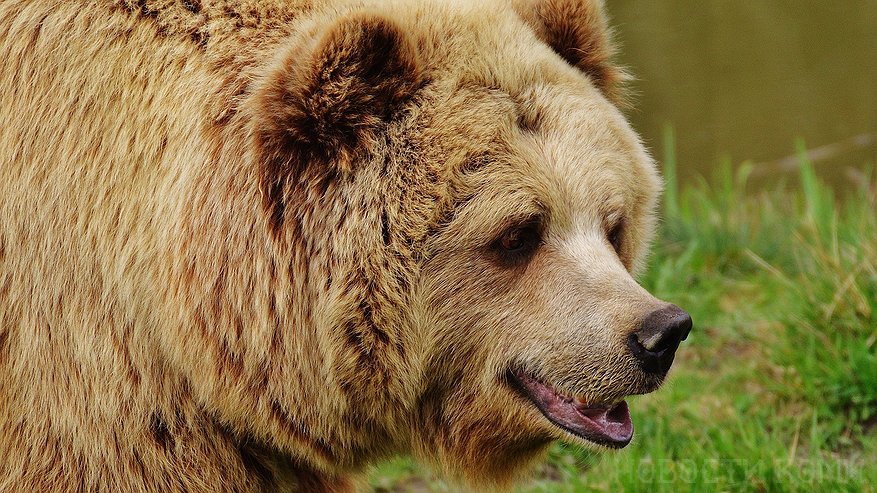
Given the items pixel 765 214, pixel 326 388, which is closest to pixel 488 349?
pixel 326 388

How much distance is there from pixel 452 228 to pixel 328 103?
485 millimetres

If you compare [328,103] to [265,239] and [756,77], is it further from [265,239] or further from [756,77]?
[756,77]

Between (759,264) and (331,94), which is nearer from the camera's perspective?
(331,94)

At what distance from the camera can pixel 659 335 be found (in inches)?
120

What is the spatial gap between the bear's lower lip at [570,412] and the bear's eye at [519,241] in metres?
0.35

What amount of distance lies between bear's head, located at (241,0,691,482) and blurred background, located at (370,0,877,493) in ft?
1.48

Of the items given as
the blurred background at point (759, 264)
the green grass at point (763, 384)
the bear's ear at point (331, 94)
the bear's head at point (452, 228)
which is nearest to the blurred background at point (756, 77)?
the blurred background at point (759, 264)

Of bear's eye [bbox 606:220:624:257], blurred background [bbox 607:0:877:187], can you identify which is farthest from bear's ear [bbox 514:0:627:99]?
blurred background [bbox 607:0:877:187]

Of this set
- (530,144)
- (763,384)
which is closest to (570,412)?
(530,144)

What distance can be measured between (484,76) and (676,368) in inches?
98.4

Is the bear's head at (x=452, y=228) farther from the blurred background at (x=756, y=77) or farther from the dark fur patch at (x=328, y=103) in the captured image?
the blurred background at (x=756, y=77)

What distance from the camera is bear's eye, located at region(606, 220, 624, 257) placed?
11.3 feet

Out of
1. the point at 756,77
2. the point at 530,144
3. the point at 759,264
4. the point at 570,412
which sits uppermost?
the point at 530,144

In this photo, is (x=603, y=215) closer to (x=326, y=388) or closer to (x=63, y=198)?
(x=326, y=388)
